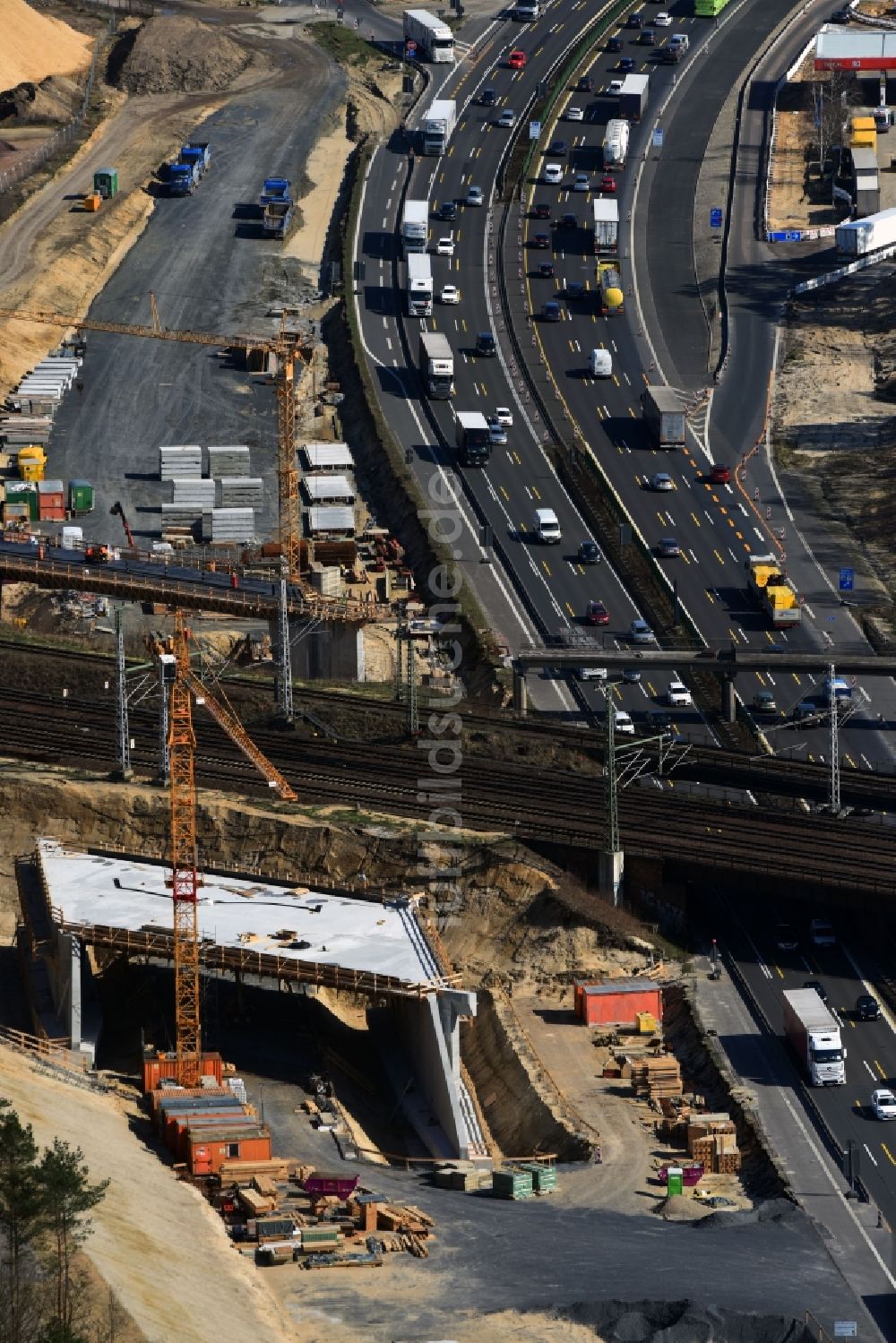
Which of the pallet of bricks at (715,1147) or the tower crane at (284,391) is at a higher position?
the tower crane at (284,391)

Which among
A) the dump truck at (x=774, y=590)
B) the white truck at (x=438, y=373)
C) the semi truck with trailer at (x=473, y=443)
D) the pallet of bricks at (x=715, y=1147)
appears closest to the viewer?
the pallet of bricks at (x=715, y=1147)

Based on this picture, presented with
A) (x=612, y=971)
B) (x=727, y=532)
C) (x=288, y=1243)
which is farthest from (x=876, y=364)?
(x=288, y=1243)

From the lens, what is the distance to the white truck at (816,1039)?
116 m

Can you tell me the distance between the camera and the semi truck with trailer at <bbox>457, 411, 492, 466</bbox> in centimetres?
18188

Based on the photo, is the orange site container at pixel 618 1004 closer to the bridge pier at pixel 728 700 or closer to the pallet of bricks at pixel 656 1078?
the pallet of bricks at pixel 656 1078

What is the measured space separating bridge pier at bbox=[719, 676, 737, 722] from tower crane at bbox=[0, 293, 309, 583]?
75.2 feet

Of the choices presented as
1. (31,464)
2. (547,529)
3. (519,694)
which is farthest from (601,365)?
(519,694)

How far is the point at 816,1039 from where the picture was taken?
382 feet

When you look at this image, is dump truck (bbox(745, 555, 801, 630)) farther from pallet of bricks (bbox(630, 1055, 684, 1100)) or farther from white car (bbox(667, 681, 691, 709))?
pallet of bricks (bbox(630, 1055, 684, 1100))

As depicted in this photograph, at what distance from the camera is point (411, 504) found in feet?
577

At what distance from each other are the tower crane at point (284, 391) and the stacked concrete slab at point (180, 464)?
4724 millimetres

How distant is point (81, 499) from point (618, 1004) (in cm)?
6196

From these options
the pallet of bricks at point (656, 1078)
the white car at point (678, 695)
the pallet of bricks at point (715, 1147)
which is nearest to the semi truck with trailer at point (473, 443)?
the white car at point (678, 695)

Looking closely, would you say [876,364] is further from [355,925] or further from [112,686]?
[355,925]
